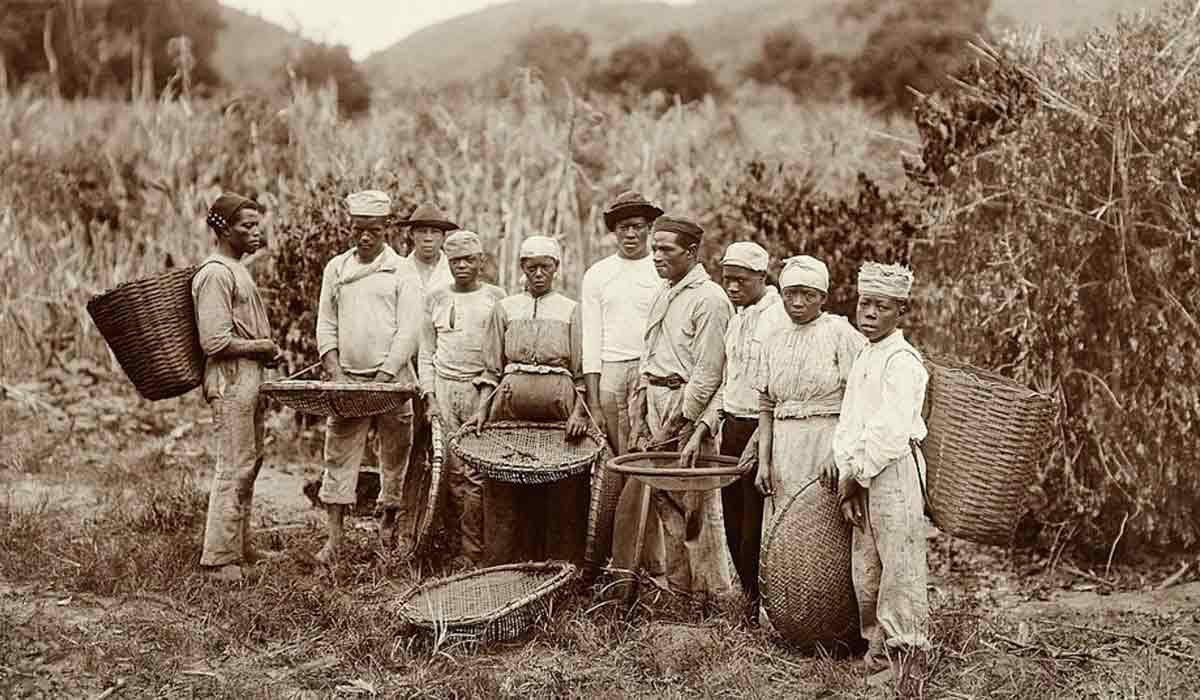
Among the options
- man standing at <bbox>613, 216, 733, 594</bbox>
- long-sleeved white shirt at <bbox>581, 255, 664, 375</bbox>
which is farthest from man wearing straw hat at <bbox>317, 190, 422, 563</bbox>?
man standing at <bbox>613, 216, 733, 594</bbox>

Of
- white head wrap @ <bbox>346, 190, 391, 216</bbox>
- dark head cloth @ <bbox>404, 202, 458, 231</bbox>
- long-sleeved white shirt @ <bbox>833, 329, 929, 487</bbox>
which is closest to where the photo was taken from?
long-sleeved white shirt @ <bbox>833, 329, 929, 487</bbox>

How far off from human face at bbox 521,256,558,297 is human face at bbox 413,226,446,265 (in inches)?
59.5

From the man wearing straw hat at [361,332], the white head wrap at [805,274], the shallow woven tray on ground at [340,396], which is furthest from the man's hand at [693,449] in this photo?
the man wearing straw hat at [361,332]

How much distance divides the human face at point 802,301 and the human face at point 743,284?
38cm

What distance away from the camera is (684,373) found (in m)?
5.88

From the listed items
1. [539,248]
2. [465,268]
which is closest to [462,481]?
[465,268]

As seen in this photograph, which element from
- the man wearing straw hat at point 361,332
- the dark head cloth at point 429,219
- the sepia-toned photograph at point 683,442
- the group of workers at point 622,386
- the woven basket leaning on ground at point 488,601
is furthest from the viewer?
the dark head cloth at point 429,219

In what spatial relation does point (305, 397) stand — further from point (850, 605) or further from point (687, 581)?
point (850, 605)

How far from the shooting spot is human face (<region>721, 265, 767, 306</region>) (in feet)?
18.3

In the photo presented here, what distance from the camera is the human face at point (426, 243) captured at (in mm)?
7527

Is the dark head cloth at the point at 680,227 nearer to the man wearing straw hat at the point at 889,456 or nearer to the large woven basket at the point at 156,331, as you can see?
the man wearing straw hat at the point at 889,456

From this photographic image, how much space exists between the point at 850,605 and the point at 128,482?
530 cm

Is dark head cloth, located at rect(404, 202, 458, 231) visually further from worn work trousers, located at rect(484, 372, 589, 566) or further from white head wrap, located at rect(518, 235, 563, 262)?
worn work trousers, located at rect(484, 372, 589, 566)

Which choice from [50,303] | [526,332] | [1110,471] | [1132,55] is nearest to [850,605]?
[526,332]
